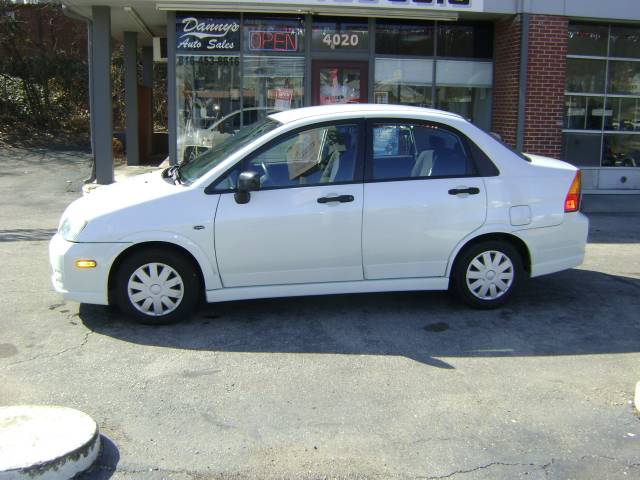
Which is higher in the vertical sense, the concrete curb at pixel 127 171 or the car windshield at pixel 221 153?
the car windshield at pixel 221 153

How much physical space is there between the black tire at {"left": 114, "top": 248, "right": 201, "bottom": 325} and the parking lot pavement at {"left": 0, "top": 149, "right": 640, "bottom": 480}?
14 cm

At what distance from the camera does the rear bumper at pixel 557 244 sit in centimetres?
597

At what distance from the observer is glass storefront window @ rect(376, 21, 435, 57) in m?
12.4

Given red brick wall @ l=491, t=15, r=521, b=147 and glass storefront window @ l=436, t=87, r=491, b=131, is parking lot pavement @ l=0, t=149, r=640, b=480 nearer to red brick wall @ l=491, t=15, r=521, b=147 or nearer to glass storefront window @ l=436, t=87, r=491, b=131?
red brick wall @ l=491, t=15, r=521, b=147

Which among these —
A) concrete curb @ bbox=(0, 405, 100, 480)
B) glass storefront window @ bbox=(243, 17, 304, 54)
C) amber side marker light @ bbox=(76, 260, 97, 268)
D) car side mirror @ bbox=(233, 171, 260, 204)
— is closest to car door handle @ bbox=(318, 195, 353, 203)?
car side mirror @ bbox=(233, 171, 260, 204)

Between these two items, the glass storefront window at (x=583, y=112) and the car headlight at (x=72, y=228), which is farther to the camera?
the glass storefront window at (x=583, y=112)

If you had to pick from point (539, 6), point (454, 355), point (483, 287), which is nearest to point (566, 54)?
point (539, 6)

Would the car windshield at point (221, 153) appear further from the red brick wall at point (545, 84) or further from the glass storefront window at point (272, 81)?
the red brick wall at point (545, 84)

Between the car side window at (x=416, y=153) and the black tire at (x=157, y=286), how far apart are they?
1728 mm

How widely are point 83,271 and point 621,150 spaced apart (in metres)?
11.7

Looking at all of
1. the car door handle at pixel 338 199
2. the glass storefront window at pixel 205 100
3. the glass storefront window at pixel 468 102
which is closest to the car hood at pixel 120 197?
the car door handle at pixel 338 199

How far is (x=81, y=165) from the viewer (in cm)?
1653

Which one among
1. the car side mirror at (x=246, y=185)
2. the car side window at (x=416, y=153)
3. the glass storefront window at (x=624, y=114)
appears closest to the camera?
the car side mirror at (x=246, y=185)

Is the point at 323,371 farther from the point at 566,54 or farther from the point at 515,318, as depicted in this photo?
the point at 566,54
